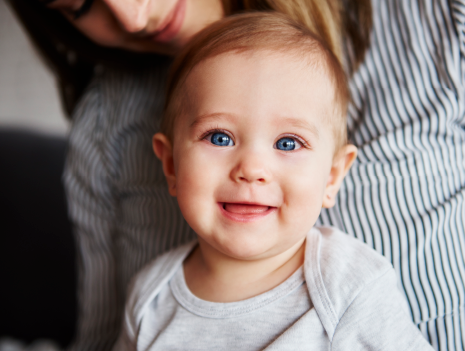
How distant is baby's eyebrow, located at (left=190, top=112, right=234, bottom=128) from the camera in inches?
28.5

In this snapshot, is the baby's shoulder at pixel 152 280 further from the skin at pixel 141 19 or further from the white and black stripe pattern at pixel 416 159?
the skin at pixel 141 19

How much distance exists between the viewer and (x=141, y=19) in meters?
0.98

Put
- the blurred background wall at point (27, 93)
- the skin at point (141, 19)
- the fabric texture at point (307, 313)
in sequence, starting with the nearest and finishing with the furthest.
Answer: the fabric texture at point (307, 313) → the skin at point (141, 19) → the blurred background wall at point (27, 93)

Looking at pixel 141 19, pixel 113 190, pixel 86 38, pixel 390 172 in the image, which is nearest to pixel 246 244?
pixel 390 172

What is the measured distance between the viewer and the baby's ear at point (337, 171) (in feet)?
2.73

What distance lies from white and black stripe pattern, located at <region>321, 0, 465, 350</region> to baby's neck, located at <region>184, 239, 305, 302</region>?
191 mm

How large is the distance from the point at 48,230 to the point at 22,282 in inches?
10.4

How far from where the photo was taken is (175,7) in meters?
1.03

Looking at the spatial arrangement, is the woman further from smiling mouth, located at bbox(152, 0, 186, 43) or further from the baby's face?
the baby's face

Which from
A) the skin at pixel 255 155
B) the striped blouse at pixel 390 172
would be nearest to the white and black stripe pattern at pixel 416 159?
the striped blouse at pixel 390 172

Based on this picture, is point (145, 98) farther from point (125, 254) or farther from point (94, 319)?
point (94, 319)

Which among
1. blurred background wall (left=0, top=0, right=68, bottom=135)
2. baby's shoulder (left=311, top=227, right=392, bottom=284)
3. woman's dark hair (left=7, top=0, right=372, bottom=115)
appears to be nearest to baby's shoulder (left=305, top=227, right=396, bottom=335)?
baby's shoulder (left=311, top=227, right=392, bottom=284)

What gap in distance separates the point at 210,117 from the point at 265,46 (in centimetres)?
18

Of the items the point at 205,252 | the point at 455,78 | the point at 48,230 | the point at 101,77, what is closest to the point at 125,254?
the point at 205,252
